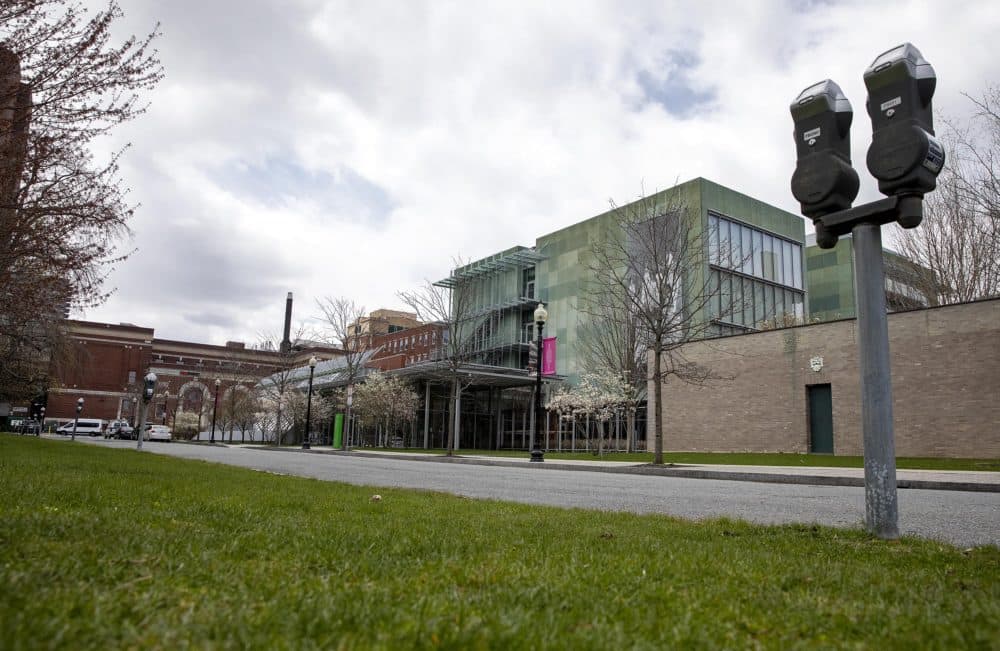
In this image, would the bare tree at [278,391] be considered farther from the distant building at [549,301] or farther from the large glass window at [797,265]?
the large glass window at [797,265]

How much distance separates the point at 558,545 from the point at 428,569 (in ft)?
4.41

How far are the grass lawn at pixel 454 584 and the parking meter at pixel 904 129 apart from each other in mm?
2776

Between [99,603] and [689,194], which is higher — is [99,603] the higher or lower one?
the lower one

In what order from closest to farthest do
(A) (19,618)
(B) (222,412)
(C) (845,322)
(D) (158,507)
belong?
(A) (19,618), (D) (158,507), (C) (845,322), (B) (222,412)

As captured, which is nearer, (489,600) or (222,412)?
(489,600)

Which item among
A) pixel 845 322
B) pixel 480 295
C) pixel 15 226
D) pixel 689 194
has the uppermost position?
pixel 689 194

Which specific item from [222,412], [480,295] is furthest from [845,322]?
[222,412]

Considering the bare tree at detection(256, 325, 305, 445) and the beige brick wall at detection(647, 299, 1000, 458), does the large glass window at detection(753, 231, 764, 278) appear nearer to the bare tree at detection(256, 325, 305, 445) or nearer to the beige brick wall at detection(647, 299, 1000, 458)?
the beige brick wall at detection(647, 299, 1000, 458)

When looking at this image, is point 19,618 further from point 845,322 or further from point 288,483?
point 845,322

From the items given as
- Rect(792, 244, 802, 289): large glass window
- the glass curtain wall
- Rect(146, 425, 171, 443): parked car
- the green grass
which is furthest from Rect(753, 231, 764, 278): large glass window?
Rect(146, 425, 171, 443): parked car

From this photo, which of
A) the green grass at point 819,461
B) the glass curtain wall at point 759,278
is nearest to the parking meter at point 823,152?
the green grass at point 819,461

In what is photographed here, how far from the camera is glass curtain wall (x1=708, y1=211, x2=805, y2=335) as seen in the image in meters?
46.0

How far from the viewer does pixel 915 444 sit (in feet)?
87.6

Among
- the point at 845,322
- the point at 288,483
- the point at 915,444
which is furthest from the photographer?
the point at 845,322
